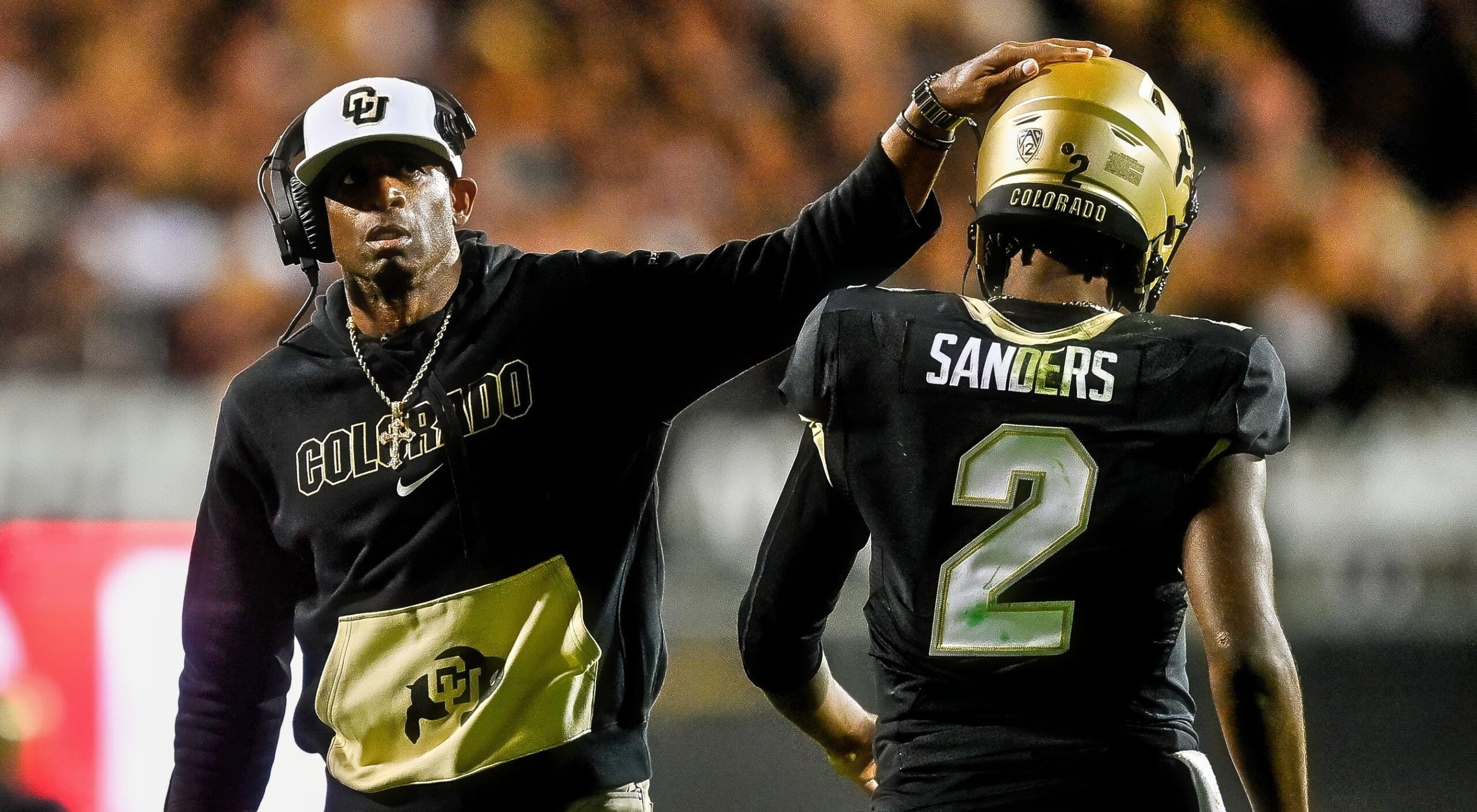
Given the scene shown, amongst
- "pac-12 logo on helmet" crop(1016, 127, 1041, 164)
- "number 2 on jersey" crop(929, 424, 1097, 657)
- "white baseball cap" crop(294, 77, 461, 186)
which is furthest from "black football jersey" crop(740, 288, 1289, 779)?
"white baseball cap" crop(294, 77, 461, 186)

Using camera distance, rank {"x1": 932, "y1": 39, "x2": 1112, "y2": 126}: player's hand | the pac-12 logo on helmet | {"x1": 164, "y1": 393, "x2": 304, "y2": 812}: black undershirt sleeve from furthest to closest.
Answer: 1. {"x1": 164, "y1": 393, "x2": 304, "y2": 812}: black undershirt sleeve
2. {"x1": 932, "y1": 39, "x2": 1112, "y2": 126}: player's hand
3. the pac-12 logo on helmet

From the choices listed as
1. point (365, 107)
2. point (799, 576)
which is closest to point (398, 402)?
point (365, 107)

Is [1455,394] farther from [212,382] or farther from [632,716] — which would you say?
[632,716]

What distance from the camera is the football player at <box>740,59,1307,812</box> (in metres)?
1.59

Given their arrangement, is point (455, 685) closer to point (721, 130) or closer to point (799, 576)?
point (799, 576)

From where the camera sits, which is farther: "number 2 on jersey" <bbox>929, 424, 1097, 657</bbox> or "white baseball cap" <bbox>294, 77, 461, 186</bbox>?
"white baseball cap" <bbox>294, 77, 461, 186</bbox>

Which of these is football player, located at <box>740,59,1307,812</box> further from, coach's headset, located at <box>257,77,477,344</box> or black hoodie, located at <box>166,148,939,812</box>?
coach's headset, located at <box>257,77,477,344</box>

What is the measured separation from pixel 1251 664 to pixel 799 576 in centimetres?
56

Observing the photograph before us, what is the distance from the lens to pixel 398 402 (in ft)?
7.31

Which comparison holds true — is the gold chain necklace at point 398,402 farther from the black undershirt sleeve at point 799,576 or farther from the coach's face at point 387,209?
the black undershirt sleeve at point 799,576

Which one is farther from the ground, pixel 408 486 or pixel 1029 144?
pixel 1029 144

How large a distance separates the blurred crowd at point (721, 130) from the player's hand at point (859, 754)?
7.32 metres

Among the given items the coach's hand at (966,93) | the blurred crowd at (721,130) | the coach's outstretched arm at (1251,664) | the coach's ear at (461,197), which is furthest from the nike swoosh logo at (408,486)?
the blurred crowd at (721,130)

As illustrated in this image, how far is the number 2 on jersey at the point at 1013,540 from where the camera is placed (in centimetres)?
163
